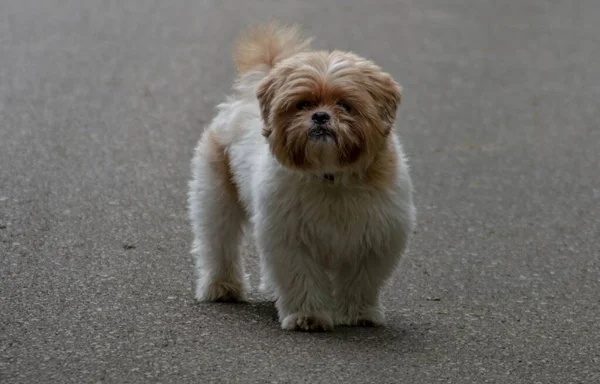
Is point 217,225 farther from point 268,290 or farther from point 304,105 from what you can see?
point 304,105

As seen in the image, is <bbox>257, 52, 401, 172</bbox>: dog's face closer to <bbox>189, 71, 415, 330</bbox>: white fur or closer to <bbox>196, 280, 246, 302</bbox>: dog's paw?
<bbox>189, 71, 415, 330</bbox>: white fur

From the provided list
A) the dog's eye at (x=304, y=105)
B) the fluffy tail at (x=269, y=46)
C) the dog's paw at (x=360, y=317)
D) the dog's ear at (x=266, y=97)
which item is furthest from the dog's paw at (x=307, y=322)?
the fluffy tail at (x=269, y=46)

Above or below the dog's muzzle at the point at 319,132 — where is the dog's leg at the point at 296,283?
below

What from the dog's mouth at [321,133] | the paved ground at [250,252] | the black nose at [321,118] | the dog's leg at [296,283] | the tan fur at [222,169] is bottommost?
the paved ground at [250,252]

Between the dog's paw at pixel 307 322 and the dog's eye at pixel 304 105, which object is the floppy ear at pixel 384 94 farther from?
the dog's paw at pixel 307 322

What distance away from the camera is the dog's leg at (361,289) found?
6.86 metres

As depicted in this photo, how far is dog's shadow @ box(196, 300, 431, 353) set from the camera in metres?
6.64

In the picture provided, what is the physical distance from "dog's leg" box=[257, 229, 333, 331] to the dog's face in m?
0.44

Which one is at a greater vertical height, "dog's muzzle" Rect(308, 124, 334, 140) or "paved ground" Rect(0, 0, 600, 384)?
"dog's muzzle" Rect(308, 124, 334, 140)

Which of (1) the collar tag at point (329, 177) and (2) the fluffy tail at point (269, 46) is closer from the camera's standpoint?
(1) the collar tag at point (329, 177)

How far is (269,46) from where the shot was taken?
7.45m

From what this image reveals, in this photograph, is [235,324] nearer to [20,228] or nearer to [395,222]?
[395,222]

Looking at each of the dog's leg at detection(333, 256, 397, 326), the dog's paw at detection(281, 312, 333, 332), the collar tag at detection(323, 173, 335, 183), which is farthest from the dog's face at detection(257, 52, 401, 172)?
the dog's paw at detection(281, 312, 333, 332)

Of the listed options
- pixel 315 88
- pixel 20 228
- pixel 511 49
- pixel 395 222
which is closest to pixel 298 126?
pixel 315 88
